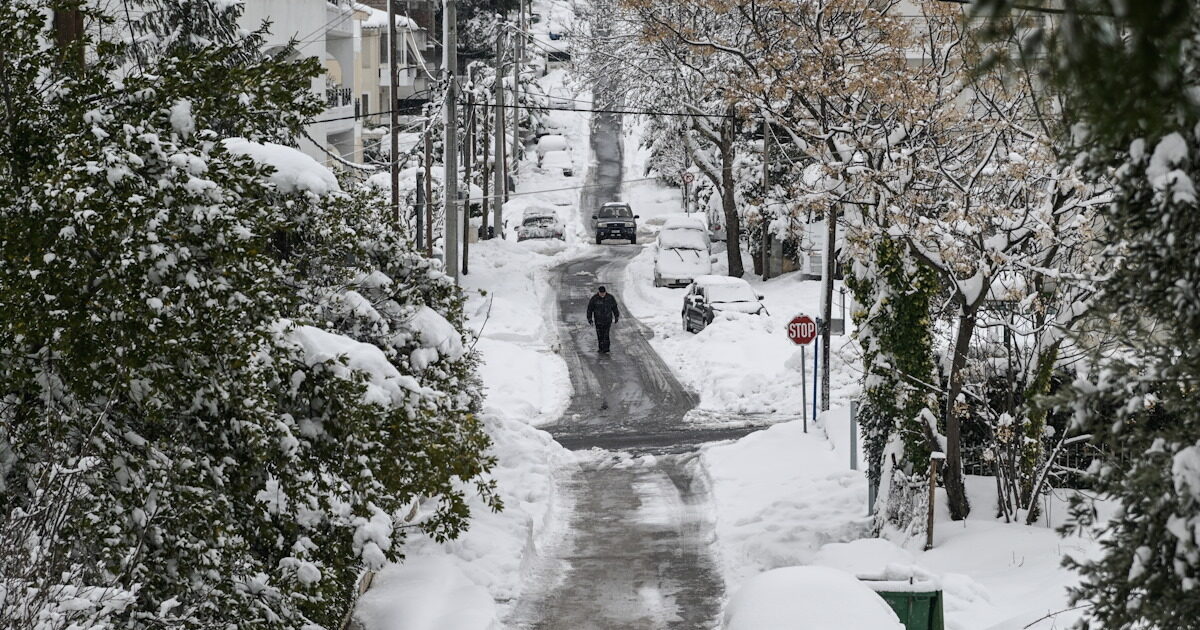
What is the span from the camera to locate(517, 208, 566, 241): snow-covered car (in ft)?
170

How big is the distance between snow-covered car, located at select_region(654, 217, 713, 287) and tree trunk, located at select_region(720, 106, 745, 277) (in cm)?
81

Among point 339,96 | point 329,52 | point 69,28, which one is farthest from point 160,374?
point 329,52

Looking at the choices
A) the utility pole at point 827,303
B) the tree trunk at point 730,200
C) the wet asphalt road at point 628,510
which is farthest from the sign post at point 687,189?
the utility pole at point 827,303

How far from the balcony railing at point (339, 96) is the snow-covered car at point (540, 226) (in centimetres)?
1317

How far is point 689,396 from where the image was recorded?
26.4 m

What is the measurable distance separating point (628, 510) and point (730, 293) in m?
16.2

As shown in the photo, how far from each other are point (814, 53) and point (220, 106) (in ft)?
30.6

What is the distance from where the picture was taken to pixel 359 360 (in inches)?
353

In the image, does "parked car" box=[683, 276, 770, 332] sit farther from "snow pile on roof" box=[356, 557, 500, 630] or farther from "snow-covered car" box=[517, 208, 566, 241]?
"snow pile on roof" box=[356, 557, 500, 630]

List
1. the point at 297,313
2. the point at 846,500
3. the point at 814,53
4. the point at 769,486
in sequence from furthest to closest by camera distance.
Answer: the point at 769,486 < the point at 846,500 < the point at 814,53 < the point at 297,313

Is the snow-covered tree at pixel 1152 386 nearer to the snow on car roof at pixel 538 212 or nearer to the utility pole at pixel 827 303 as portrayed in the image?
the utility pole at pixel 827 303

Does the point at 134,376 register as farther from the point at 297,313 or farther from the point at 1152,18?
the point at 1152,18

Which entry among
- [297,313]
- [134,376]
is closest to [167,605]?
[134,376]

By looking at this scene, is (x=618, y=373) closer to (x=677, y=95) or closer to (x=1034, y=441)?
(x=677, y=95)
